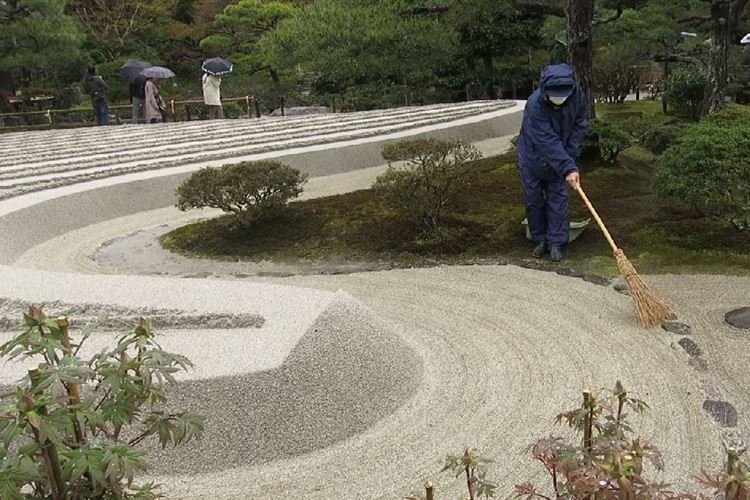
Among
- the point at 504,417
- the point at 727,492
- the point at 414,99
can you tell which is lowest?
the point at 504,417

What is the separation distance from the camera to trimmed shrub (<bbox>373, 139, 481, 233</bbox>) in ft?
18.0

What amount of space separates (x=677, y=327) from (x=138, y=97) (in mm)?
15689

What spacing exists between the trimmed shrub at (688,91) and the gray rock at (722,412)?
33.0ft

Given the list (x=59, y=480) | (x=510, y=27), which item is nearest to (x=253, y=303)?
(x=59, y=480)

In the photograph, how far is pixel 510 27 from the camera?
1584 centimetres

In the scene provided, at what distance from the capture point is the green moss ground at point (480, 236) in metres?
4.96

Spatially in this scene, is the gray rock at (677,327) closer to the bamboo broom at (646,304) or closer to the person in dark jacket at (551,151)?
the bamboo broom at (646,304)

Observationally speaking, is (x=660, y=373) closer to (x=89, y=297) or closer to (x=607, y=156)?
(x=89, y=297)

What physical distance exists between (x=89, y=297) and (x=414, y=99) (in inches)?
583

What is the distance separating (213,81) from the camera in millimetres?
15562

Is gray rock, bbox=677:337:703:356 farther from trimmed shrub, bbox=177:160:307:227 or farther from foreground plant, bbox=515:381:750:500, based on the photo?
trimmed shrub, bbox=177:160:307:227

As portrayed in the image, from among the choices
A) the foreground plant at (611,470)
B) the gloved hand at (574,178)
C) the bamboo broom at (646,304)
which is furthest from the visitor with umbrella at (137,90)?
the foreground plant at (611,470)

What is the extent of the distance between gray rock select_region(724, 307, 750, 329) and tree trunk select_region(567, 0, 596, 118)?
4.23 meters

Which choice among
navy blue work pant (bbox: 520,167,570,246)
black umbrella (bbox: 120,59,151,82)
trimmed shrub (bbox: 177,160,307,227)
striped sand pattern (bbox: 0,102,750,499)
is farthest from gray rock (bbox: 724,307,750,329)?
black umbrella (bbox: 120,59,151,82)
